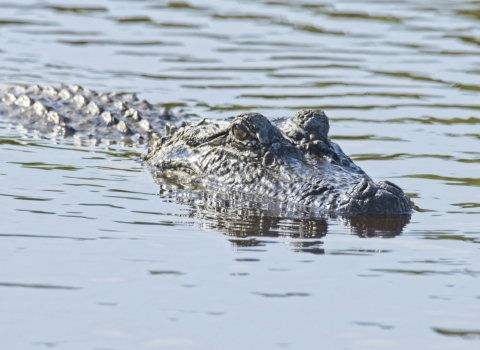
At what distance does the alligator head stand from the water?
0.96 feet

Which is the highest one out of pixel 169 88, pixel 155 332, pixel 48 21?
pixel 48 21

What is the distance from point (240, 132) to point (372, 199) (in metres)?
1.62

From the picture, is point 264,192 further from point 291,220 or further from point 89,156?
point 89,156

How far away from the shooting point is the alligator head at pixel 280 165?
7364 millimetres

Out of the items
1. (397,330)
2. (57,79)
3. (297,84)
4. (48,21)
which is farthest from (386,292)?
(48,21)

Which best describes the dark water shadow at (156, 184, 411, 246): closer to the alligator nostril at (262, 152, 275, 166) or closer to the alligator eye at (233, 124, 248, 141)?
the alligator nostril at (262, 152, 275, 166)

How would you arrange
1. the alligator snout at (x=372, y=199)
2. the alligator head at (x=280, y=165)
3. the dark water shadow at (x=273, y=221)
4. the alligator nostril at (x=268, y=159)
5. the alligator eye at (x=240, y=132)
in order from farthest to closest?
the alligator eye at (x=240, y=132) < the alligator nostril at (x=268, y=159) < the alligator head at (x=280, y=165) < the alligator snout at (x=372, y=199) < the dark water shadow at (x=273, y=221)

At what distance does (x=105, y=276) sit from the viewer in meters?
5.72

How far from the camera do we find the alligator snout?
7230 mm

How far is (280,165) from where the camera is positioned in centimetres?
811

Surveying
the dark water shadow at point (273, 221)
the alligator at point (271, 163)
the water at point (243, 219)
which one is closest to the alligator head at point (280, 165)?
the alligator at point (271, 163)

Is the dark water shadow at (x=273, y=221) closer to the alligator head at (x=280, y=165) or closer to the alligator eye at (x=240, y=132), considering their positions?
the alligator head at (x=280, y=165)

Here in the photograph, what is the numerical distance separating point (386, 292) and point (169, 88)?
800 cm

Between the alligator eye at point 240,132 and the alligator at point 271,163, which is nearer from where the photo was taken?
the alligator at point 271,163
